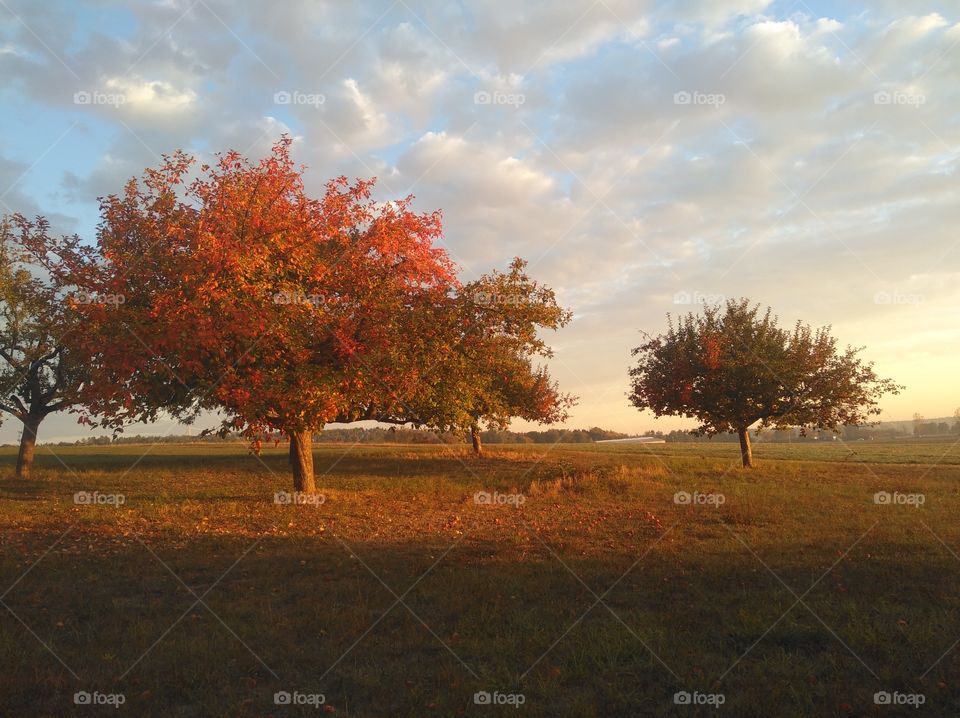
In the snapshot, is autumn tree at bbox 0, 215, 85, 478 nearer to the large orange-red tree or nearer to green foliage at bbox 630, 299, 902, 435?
the large orange-red tree

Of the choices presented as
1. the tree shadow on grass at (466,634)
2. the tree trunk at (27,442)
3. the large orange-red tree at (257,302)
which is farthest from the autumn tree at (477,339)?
the tree trunk at (27,442)

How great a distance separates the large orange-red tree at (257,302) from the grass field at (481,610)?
3373mm

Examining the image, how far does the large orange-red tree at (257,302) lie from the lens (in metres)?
16.0

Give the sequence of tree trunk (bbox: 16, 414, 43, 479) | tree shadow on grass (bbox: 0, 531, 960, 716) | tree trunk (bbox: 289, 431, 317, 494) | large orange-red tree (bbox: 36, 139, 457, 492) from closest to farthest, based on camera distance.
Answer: tree shadow on grass (bbox: 0, 531, 960, 716) → large orange-red tree (bbox: 36, 139, 457, 492) → tree trunk (bbox: 289, 431, 317, 494) → tree trunk (bbox: 16, 414, 43, 479)

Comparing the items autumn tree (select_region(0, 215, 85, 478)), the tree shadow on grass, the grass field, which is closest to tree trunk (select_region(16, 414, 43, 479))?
autumn tree (select_region(0, 215, 85, 478))

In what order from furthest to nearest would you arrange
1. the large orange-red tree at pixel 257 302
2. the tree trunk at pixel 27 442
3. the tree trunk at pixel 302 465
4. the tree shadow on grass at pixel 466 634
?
the tree trunk at pixel 27 442
the tree trunk at pixel 302 465
the large orange-red tree at pixel 257 302
the tree shadow on grass at pixel 466 634

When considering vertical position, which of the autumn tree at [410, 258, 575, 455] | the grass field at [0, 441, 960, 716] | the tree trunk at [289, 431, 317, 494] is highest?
the autumn tree at [410, 258, 575, 455]

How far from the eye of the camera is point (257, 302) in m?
16.3

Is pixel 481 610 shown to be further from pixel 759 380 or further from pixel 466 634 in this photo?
pixel 759 380

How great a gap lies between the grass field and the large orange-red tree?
3.37 metres

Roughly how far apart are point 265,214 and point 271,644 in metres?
13.3

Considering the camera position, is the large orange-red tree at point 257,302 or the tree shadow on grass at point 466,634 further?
the large orange-red tree at point 257,302

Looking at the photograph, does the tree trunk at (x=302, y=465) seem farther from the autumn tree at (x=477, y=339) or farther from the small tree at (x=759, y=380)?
the small tree at (x=759, y=380)

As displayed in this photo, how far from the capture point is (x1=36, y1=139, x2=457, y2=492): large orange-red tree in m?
16.0
